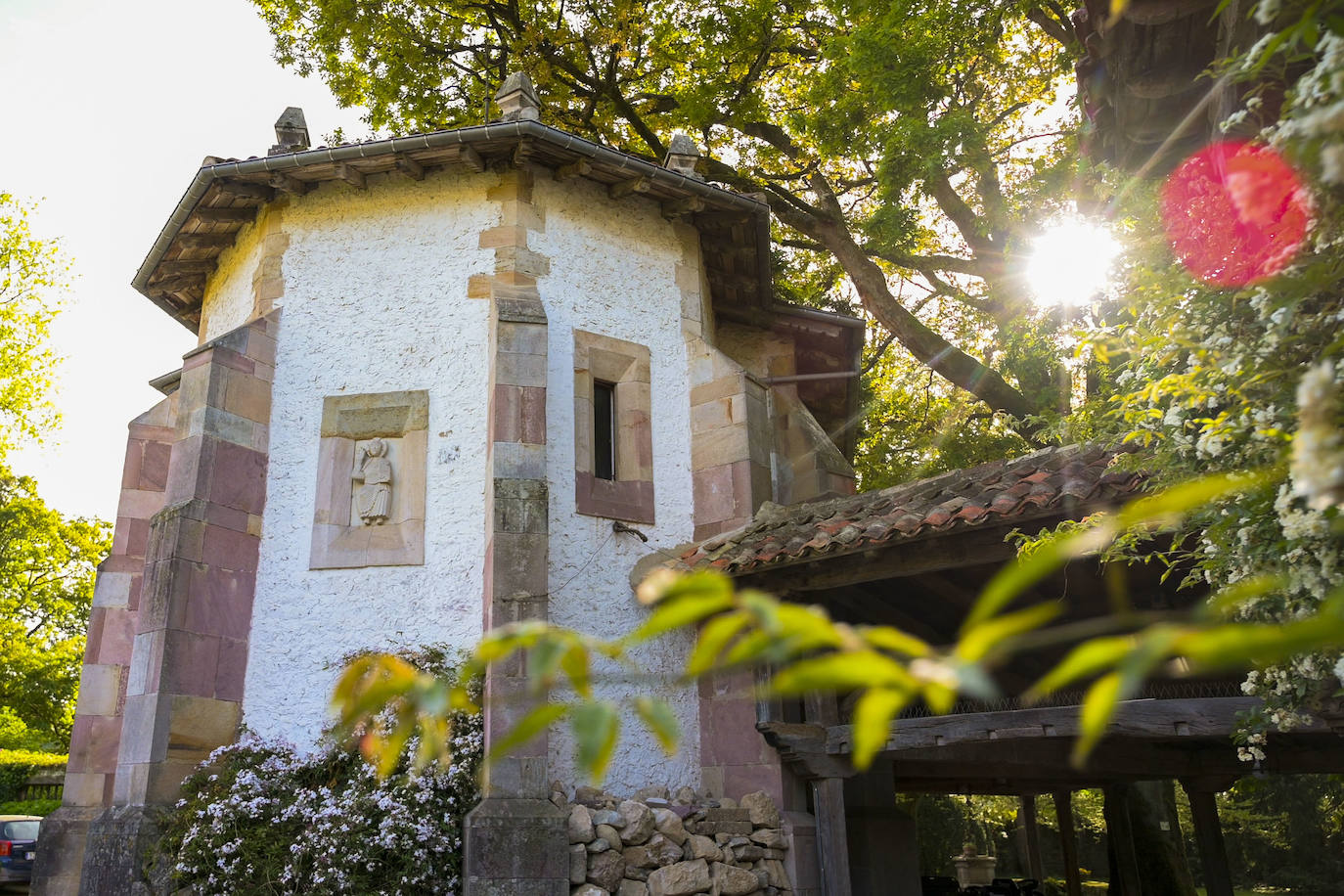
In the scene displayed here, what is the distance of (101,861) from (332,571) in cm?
263

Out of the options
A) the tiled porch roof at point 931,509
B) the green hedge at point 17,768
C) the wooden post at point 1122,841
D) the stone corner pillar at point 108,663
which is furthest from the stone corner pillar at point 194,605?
the green hedge at point 17,768

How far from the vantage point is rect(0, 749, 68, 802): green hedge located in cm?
1967

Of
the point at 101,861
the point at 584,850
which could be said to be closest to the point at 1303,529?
the point at 584,850

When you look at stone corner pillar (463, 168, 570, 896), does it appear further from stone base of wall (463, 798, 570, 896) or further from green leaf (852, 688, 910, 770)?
green leaf (852, 688, 910, 770)

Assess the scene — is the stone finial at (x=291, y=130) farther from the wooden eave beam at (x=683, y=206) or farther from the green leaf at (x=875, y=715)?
the green leaf at (x=875, y=715)

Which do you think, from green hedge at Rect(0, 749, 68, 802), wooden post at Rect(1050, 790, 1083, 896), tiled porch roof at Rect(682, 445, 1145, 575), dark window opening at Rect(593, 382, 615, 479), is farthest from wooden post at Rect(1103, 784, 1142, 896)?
green hedge at Rect(0, 749, 68, 802)

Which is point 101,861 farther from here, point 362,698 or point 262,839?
point 362,698

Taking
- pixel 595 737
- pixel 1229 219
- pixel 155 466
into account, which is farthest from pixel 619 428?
pixel 595 737

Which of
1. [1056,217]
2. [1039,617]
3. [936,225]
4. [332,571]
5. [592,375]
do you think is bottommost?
[1039,617]

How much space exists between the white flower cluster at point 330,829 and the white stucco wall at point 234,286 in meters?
4.52

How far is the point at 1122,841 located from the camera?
532 inches

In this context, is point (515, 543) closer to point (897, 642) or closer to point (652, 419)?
point (652, 419)

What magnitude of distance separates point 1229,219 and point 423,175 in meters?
7.43

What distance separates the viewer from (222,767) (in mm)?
7973
